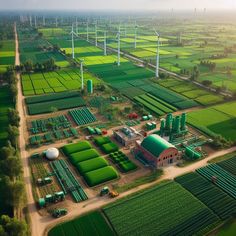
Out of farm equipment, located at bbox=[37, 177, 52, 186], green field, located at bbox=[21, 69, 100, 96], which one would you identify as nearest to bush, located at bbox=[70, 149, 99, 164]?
farm equipment, located at bbox=[37, 177, 52, 186]

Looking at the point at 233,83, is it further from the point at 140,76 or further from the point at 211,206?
the point at 211,206

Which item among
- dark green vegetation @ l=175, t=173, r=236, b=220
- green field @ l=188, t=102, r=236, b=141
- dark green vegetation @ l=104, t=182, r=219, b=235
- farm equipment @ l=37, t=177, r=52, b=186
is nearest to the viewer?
dark green vegetation @ l=104, t=182, r=219, b=235

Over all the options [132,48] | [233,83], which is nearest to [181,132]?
[233,83]

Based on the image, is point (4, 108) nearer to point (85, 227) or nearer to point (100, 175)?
point (100, 175)

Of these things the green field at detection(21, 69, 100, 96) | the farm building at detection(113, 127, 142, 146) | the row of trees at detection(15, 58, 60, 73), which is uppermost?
the row of trees at detection(15, 58, 60, 73)

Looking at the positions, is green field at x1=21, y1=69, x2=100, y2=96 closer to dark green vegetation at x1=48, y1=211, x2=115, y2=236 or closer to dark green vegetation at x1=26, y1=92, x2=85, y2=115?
dark green vegetation at x1=26, y1=92, x2=85, y2=115

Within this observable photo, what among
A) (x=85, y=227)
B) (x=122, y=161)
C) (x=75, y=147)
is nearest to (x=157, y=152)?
(x=122, y=161)

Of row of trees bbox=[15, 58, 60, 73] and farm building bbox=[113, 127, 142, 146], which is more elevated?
row of trees bbox=[15, 58, 60, 73]
